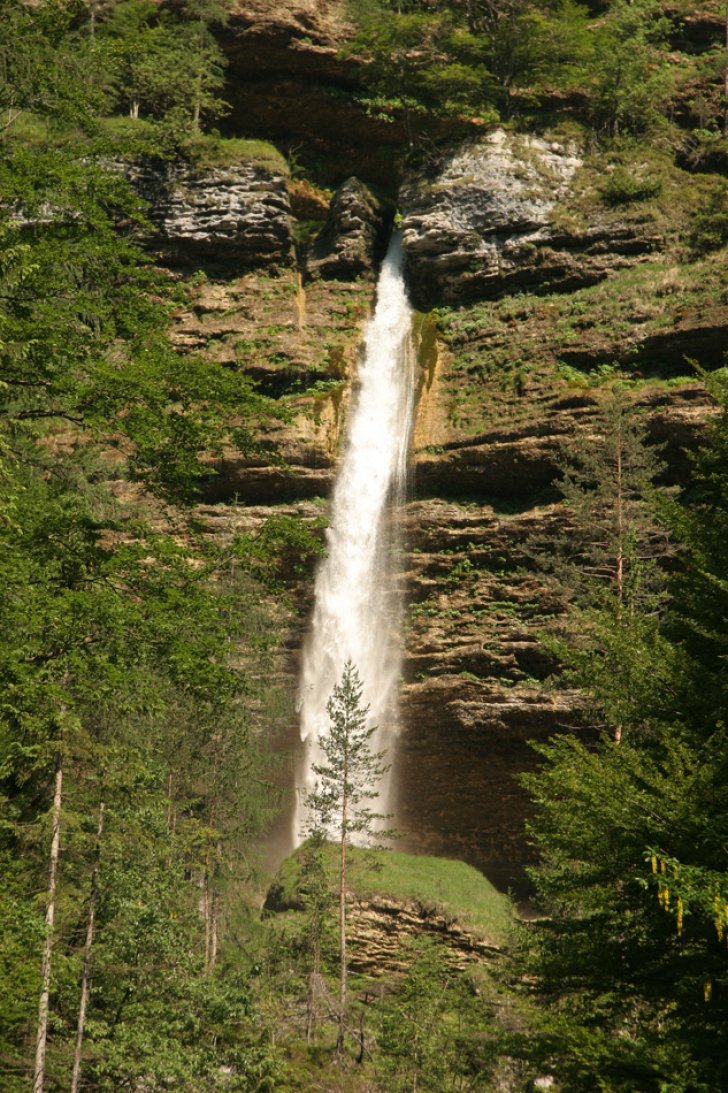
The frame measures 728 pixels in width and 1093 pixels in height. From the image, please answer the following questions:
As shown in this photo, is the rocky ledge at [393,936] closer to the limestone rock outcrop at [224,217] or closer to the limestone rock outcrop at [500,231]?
the limestone rock outcrop at [500,231]

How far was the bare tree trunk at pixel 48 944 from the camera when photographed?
1126 cm

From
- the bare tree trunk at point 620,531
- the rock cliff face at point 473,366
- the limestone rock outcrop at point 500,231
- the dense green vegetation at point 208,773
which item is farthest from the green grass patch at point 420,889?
the limestone rock outcrop at point 500,231

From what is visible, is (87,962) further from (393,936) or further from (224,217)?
(224,217)

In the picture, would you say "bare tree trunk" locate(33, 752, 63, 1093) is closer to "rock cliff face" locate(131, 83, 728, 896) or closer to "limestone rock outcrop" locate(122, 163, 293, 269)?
"rock cliff face" locate(131, 83, 728, 896)

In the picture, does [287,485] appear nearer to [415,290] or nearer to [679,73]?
[415,290]

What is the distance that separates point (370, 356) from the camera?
117ft

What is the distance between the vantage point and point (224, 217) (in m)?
37.3

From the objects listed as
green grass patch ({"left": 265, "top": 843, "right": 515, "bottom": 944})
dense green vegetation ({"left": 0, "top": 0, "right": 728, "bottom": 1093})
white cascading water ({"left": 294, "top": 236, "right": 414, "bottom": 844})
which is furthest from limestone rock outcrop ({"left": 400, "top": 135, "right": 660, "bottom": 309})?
green grass patch ({"left": 265, "top": 843, "right": 515, "bottom": 944})

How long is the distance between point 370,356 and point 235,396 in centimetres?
2576

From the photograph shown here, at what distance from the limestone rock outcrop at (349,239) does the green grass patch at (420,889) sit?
21.5m

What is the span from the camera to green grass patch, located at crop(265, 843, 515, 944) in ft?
82.1

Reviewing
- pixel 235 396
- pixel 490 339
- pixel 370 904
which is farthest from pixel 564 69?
pixel 235 396

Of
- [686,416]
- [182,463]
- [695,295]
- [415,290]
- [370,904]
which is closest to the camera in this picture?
[182,463]

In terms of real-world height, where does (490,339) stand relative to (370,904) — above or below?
above
